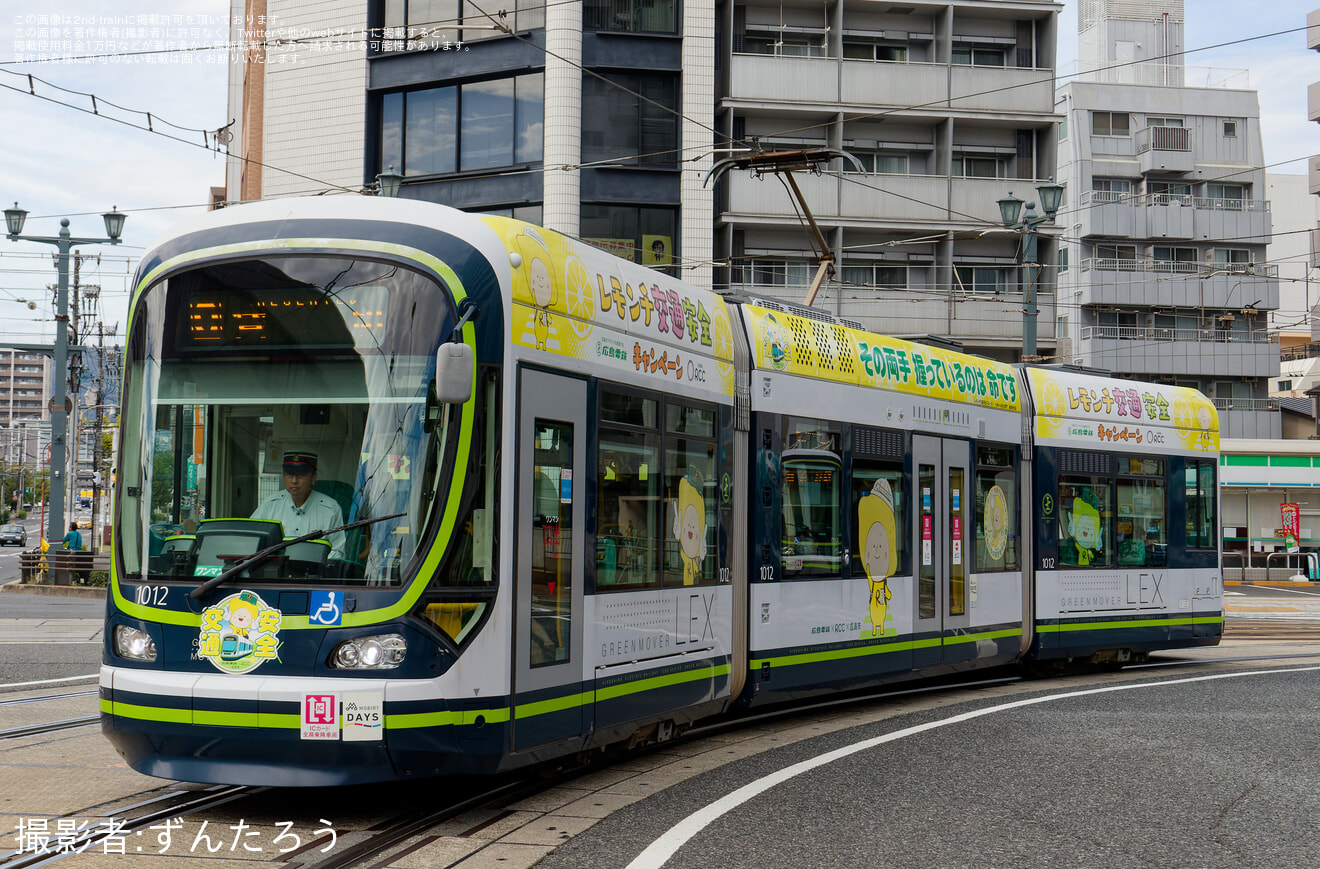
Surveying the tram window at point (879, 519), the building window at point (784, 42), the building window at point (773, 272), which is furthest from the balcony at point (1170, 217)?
the tram window at point (879, 519)

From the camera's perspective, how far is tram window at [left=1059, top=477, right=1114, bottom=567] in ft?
47.5

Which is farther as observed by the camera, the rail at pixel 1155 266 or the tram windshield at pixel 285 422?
the rail at pixel 1155 266

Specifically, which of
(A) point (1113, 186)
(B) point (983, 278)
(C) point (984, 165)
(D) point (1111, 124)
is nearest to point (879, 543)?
(B) point (983, 278)

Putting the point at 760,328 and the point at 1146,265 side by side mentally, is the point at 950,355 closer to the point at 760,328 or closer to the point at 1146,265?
the point at 760,328

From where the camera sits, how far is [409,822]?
6906mm

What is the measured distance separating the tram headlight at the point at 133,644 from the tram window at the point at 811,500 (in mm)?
5085

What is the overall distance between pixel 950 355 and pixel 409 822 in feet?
26.6

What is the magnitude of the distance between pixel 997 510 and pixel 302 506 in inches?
341

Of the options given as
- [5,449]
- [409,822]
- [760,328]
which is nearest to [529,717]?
[409,822]

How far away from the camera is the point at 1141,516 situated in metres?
15.4

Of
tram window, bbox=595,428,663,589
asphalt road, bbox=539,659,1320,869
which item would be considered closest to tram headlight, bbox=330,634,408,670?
asphalt road, bbox=539,659,1320,869

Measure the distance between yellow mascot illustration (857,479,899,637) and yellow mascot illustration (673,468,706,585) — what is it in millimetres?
2546

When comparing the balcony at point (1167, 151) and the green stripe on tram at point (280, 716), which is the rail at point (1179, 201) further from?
the green stripe on tram at point (280, 716)

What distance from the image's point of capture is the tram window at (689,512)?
29.2ft
